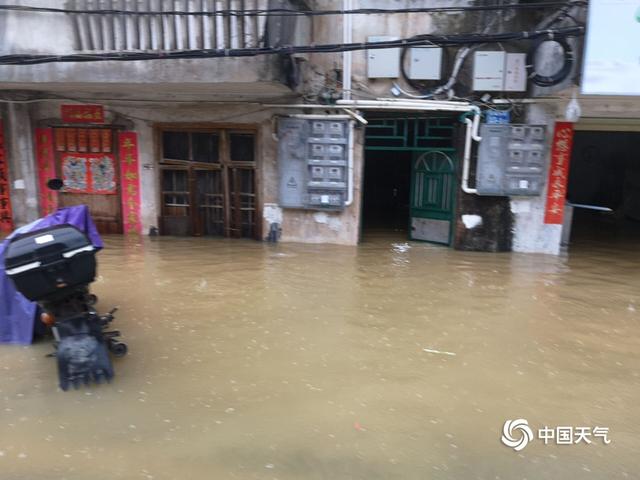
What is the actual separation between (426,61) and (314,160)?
245cm

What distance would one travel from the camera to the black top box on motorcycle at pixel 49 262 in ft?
12.2

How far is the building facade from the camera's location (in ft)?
23.5

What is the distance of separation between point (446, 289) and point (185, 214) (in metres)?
5.31

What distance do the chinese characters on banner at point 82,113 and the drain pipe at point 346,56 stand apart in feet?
14.8

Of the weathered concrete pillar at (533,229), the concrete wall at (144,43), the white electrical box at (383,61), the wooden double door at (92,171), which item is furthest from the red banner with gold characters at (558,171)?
the wooden double door at (92,171)

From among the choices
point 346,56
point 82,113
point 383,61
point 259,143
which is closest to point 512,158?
point 383,61

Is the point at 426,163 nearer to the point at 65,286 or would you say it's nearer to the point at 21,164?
the point at 65,286

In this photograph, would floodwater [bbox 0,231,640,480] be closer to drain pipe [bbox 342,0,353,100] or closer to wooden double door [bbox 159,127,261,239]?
wooden double door [bbox 159,127,261,239]

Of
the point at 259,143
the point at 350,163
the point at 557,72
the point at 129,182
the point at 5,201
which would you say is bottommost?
the point at 5,201

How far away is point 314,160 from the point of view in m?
8.59

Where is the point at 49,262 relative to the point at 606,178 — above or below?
below

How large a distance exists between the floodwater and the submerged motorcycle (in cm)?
19

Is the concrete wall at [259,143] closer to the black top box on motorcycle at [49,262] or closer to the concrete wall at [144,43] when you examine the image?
the concrete wall at [144,43]

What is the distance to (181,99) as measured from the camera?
8.80 meters
